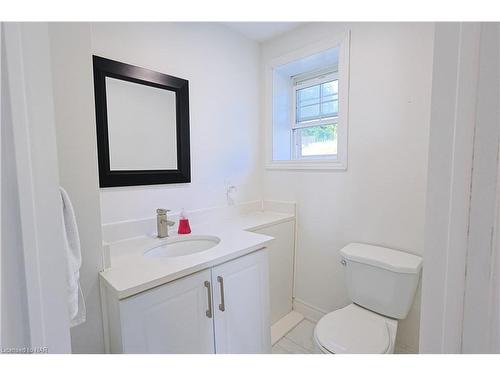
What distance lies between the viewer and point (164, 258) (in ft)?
3.84

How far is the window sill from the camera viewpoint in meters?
1.72

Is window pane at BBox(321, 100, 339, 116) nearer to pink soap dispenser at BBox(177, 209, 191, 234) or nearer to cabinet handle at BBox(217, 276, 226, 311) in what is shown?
pink soap dispenser at BBox(177, 209, 191, 234)

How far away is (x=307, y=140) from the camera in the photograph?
2.11 m

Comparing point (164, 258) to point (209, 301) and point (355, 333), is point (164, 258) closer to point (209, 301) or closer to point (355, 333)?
point (209, 301)

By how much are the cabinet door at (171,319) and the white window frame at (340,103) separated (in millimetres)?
1175

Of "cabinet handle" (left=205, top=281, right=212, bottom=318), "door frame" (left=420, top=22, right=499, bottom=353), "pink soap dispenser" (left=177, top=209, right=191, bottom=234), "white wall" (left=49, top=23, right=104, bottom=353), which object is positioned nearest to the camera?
"door frame" (left=420, top=22, right=499, bottom=353)

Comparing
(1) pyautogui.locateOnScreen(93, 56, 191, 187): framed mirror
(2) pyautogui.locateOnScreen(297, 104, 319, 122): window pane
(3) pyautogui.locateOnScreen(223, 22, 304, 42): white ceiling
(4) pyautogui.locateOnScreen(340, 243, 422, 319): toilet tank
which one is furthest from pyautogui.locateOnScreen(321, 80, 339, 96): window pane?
(4) pyautogui.locateOnScreen(340, 243, 422, 319): toilet tank

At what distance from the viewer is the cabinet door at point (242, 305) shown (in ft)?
3.85

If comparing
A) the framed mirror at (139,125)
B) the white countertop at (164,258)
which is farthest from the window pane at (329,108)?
the framed mirror at (139,125)

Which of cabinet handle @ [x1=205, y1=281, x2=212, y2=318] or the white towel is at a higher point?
the white towel

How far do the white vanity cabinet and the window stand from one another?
1.07m

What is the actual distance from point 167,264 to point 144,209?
52cm

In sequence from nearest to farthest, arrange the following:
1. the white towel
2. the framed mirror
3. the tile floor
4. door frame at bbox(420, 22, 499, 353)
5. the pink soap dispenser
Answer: door frame at bbox(420, 22, 499, 353)
the white towel
the framed mirror
the pink soap dispenser
the tile floor
